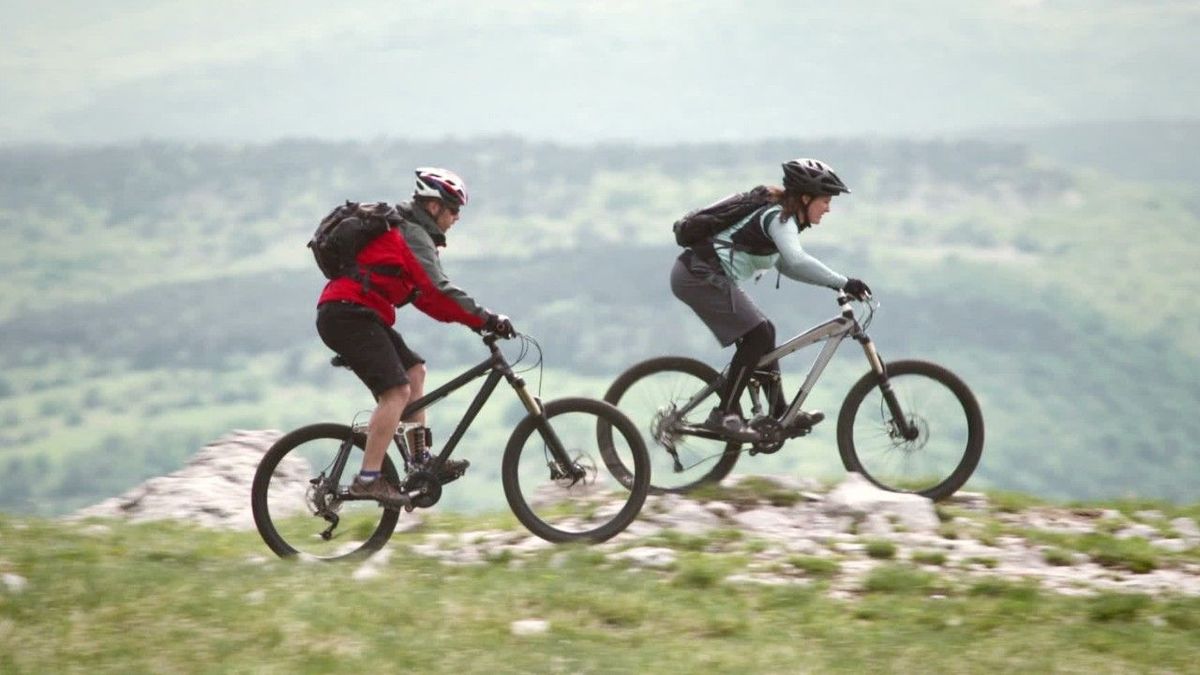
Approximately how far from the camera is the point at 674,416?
1152 centimetres

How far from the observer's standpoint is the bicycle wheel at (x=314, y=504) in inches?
372

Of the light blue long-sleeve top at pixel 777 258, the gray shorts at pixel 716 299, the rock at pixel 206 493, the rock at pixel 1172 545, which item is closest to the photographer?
the rock at pixel 1172 545

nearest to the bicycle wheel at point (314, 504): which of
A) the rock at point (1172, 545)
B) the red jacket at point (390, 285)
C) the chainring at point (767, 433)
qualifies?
the red jacket at point (390, 285)

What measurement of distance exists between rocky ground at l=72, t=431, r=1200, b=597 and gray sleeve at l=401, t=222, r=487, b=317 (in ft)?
5.50

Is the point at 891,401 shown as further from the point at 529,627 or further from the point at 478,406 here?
the point at 529,627

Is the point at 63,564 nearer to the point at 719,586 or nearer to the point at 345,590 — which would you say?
the point at 345,590

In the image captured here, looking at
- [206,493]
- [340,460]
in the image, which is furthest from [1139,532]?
[206,493]

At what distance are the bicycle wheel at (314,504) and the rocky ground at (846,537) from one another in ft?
0.85

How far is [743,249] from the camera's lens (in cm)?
1117

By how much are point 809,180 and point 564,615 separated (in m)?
4.34

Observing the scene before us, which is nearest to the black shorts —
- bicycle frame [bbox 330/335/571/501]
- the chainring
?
bicycle frame [bbox 330/335/571/501]

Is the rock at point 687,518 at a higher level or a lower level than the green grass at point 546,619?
higher

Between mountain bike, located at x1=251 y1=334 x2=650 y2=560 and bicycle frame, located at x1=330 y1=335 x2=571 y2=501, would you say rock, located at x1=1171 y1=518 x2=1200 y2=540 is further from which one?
bicycle frame, located at x1=330 y1=335 x2=571 y2=501

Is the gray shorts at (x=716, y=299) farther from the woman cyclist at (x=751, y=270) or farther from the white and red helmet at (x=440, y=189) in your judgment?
the white and red helmet at (x=440, y=189)
